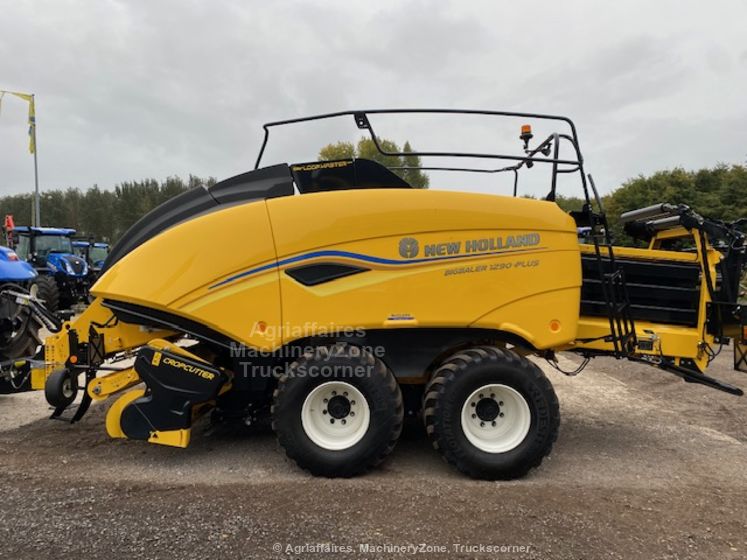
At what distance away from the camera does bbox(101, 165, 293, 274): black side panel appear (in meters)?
3.97

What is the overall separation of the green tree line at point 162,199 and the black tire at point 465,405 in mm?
25186

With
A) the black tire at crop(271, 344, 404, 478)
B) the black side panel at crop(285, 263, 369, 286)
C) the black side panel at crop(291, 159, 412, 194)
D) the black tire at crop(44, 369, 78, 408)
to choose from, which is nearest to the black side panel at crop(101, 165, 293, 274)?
the black side panel at crop(291, 159, 412, 194)

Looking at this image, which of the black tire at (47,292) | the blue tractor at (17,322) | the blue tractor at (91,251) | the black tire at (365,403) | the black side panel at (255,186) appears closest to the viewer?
the black tire at (365,403)

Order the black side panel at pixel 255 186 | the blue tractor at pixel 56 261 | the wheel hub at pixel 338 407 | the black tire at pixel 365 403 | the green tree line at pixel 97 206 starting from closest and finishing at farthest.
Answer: the black tire at pixel 365 403, the wheel hub at pixel 338 407, the black side panel at pixel 255 186, the blue tractor at pixel 56 261, the green tree line at pixel 97 206

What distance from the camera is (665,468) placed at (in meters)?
3.98

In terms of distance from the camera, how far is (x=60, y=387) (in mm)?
4152

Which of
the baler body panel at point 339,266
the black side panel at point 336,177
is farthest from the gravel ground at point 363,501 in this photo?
the black side panel at point 336,177

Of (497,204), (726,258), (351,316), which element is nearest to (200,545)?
(351,316)

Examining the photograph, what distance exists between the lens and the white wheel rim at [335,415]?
3.76 m

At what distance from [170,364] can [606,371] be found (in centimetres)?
627

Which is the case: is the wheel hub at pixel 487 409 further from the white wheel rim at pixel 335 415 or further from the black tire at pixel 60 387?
the black tire at pixel 60 387

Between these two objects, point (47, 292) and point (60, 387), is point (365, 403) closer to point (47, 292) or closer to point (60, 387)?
point (60, 387)

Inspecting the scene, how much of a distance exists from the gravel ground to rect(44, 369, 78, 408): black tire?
381mm

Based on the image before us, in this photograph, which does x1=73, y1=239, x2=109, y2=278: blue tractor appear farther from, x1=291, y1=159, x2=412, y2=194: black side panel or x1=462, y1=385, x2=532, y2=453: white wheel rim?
x1=462, y1=385, x2=532, y2=453: white wheel rim
